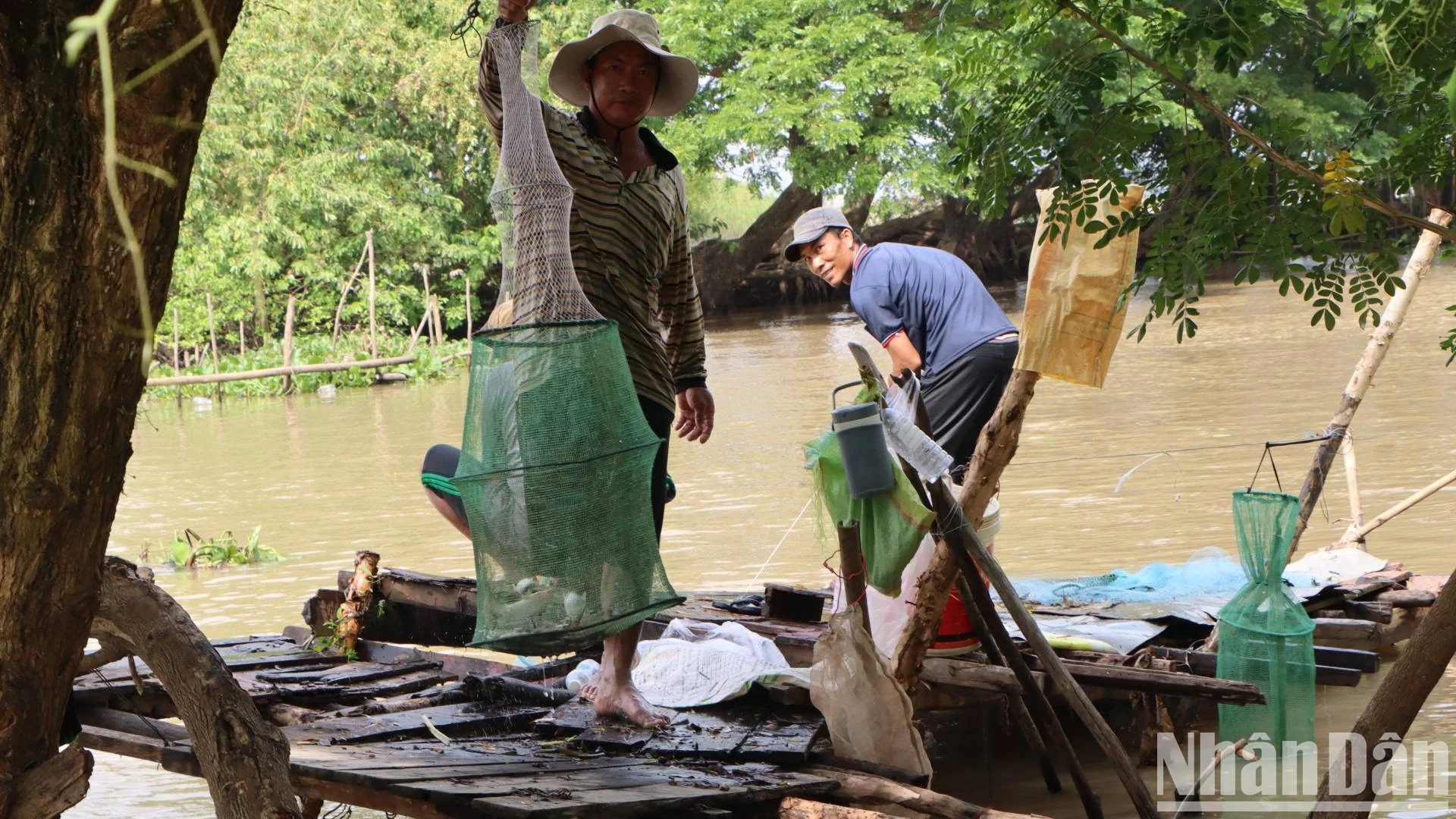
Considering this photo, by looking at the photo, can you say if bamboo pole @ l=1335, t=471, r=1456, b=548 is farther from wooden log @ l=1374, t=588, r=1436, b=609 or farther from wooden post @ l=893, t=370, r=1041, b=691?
wooden post @ l=893, t=370, r=1041, b=691

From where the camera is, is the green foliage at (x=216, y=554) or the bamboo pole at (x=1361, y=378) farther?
the green foliage at (x=216, y=554)

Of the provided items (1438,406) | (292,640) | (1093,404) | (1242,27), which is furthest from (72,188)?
(1093,404)

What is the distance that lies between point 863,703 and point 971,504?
2.51ft

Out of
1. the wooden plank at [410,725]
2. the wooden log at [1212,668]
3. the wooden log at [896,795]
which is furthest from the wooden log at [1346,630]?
the wooden plank at [410,725]

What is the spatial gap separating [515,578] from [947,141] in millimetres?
22411

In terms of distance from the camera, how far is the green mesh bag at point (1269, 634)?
4.25 meters

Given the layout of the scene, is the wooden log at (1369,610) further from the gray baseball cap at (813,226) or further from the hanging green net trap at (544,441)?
the hanging green net trap at (544,441)

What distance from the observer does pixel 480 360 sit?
11.3 ft

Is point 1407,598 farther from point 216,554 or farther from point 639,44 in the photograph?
point 216,554

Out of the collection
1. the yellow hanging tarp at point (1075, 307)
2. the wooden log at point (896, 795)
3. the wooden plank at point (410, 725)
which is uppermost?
the yellow hanging tarp at point (1075, 307)

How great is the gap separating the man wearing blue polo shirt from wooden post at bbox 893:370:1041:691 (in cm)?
121

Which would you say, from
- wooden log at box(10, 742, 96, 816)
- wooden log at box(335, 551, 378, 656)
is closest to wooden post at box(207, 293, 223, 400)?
wooden log at box(335, 551, 378, 656)

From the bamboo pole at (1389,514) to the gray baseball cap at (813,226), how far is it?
2.75 m

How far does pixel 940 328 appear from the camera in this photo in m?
5.47
